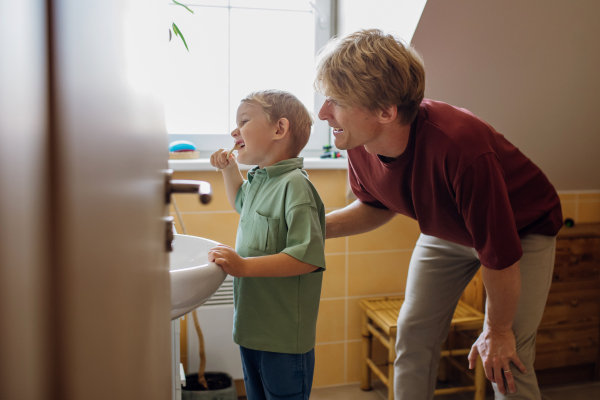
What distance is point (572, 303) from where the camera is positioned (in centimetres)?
207

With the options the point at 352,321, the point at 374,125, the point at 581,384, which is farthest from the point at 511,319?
the point at 581,384

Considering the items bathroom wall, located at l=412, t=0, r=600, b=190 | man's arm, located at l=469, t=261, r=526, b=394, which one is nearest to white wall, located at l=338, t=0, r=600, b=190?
bathroom wall, located at l=412, t=0, r=600, b=190

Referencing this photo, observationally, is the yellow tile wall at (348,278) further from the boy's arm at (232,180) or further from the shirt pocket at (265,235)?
the shirt pocket at (265,235)

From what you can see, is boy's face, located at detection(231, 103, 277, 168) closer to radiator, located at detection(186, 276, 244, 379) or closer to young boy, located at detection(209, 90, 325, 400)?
young boy, located at detection(209, 90, 325, 400)

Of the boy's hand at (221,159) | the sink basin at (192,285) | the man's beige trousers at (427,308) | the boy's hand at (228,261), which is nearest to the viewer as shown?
the sink basin at (192,285)

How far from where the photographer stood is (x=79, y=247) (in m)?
0.18

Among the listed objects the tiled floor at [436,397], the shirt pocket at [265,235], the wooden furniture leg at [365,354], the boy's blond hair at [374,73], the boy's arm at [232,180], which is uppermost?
the boy's blond hair at [374,73]

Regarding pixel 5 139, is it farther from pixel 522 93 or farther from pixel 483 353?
pixel 522 93

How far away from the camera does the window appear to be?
202cm

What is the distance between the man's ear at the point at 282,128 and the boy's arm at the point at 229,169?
0.16m

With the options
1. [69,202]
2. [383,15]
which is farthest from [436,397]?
[69,202]

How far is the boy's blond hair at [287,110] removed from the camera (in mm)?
1132

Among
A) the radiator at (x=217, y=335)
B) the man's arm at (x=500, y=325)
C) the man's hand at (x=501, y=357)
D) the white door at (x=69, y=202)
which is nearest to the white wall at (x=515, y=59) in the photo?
the man's arm at (x=500, y=325)

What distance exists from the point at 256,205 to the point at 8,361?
0.98 metres
